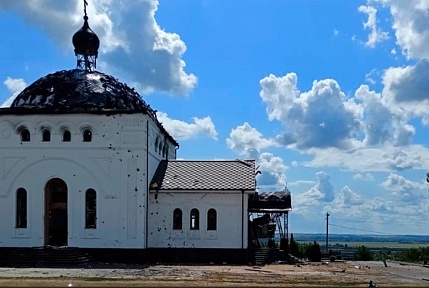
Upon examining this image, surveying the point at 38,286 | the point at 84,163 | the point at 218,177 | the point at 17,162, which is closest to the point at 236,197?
the point at 218,177

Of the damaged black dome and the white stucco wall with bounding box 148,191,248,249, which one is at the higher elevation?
the damaged black dome

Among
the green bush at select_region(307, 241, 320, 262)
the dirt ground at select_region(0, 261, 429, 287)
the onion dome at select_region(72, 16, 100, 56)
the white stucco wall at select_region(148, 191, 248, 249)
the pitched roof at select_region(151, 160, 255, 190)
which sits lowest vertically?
the green bush at select_region(307, 241, 320, 262)

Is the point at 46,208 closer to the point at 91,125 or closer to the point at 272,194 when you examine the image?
the point at 91,125

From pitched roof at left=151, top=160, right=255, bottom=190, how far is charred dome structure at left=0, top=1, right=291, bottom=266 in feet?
0.40

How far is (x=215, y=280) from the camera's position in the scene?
27.0 m

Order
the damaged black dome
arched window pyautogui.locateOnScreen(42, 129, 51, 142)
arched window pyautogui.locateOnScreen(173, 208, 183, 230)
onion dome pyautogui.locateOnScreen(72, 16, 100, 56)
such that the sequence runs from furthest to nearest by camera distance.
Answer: onion dome pyautogui.locateOnScreen(72, 16, 100, 56) < arched window pyautogui.locateOnScreen(173, 208, 183, 230) < the damaged black dome < arched window pyautogui.locateOnScreen(42, 129, 51, 142)

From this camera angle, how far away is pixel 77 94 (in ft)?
137

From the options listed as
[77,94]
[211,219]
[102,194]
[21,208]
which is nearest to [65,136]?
[77,94]

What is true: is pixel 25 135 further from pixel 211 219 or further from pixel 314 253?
pixel 314 253

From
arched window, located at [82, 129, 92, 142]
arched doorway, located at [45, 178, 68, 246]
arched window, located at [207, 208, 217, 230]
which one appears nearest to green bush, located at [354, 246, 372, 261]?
arched window, located at [207, 208, 217, 230]

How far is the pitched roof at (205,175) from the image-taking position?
135 ft

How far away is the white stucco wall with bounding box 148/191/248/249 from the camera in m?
40.8

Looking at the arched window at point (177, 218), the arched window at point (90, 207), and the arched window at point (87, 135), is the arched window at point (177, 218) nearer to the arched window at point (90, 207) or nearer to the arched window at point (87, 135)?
the arched window at point (90, 207)

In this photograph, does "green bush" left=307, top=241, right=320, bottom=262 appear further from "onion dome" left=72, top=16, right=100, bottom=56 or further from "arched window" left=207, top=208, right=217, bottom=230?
"onion dome" left=72, top=16, right=100, bottom=56
